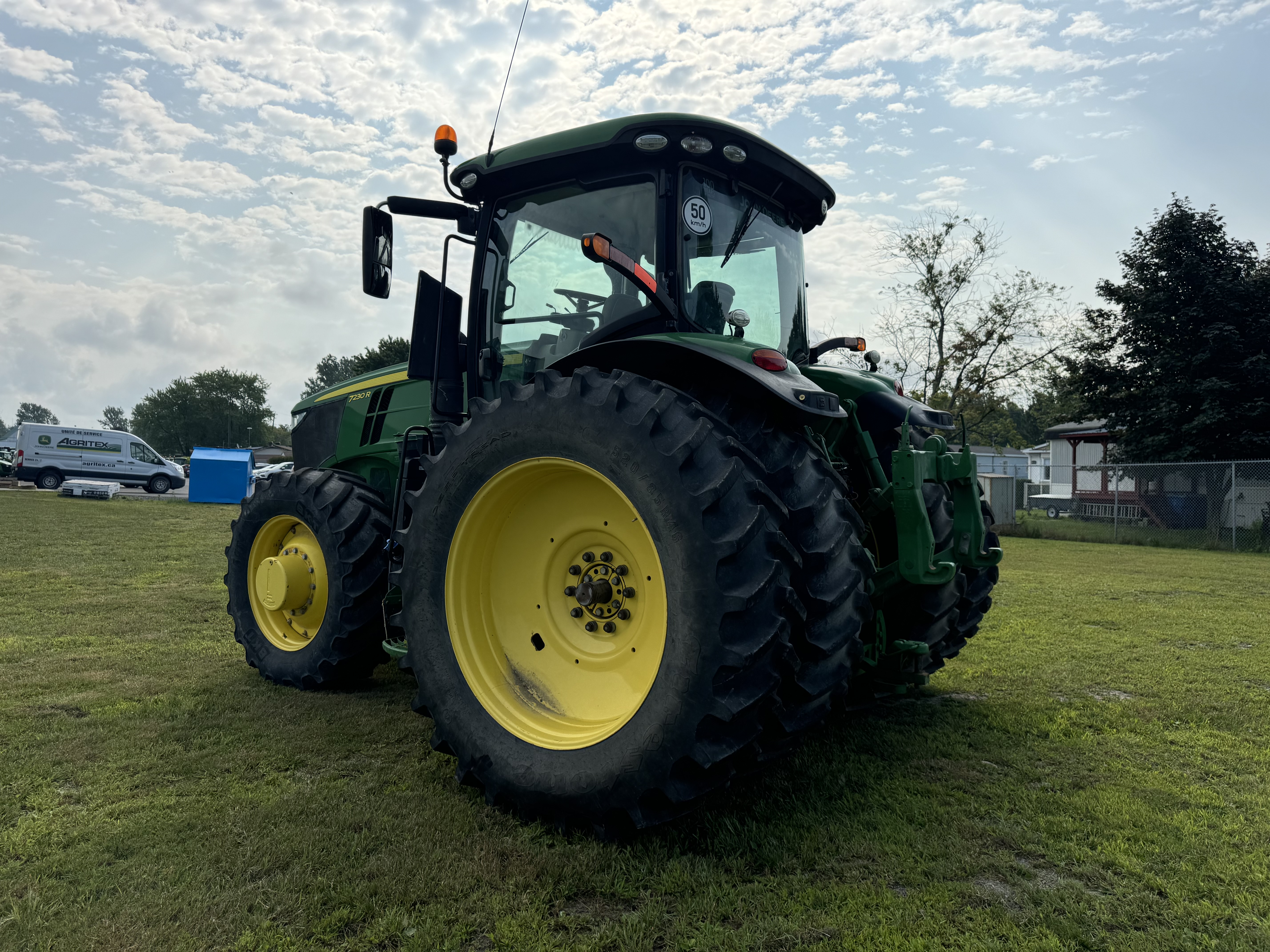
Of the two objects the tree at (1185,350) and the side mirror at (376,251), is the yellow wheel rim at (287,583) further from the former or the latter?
the tree at (1185,350)

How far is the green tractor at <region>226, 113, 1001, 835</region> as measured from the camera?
2303 millimetres

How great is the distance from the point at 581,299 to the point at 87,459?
30.5 m

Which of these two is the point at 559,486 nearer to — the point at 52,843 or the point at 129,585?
the point at 52,843

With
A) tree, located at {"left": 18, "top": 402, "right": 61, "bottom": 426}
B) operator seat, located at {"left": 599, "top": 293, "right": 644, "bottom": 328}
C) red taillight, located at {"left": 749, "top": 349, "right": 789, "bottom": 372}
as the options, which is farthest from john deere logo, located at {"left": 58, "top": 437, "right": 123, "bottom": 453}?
tree, located at {"left": 18, "top": 402, "right": 61, "bottom": 426}

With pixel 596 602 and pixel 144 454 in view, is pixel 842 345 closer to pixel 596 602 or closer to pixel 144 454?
pixel 596 602

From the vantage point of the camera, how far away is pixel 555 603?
2936 millimetres

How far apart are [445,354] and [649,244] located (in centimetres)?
133

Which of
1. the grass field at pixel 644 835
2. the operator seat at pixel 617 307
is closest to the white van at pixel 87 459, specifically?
the grass field at pixel 644 835

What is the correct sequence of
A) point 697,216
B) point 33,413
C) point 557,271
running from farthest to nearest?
point 33,413, point 557,271, point 697,216

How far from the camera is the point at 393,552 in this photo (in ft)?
13.3

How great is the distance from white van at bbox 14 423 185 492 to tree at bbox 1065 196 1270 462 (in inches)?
1174

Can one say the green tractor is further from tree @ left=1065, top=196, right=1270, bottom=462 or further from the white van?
the white van

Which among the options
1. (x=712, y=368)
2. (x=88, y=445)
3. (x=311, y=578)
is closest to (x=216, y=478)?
(x=88, y=445)

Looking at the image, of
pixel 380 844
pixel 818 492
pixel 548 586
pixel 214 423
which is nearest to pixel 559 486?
pixel 548 586
